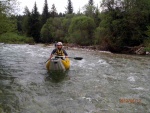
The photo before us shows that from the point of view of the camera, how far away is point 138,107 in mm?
7410

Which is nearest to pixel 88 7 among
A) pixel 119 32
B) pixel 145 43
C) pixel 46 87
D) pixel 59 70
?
pixel 119 32

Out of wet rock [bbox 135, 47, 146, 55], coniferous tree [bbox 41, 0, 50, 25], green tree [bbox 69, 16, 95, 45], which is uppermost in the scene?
coniferous tree [bbox 41, 0, 50, 25]

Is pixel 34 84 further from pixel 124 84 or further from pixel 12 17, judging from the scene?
pixel 12 17

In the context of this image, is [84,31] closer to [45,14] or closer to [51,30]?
[51,30]

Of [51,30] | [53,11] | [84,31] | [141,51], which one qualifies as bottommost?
[141,51]

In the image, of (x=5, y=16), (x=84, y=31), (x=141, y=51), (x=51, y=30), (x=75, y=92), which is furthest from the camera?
(x=51, y=30)

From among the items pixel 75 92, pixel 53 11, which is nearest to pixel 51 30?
pixel 53 11
